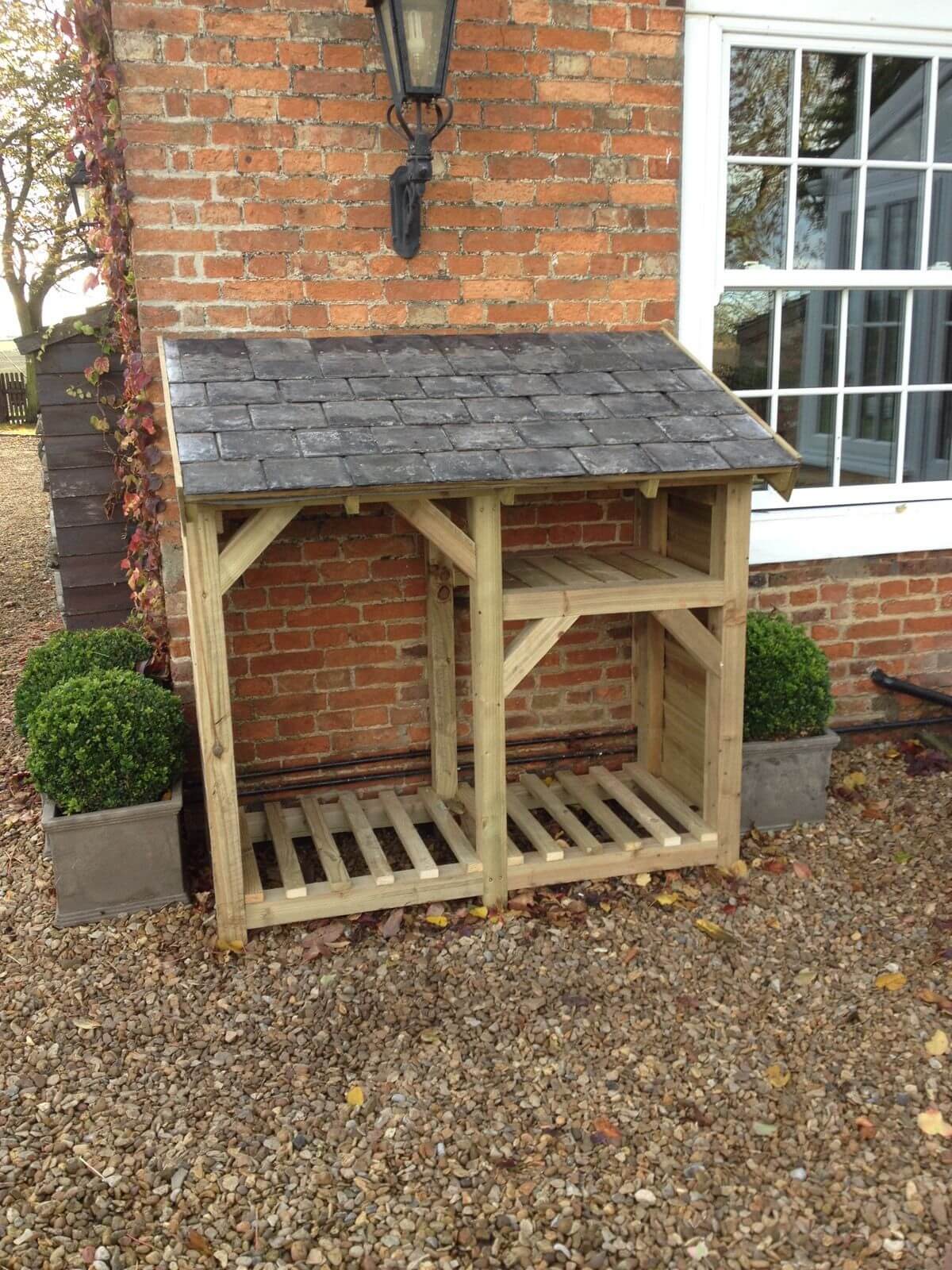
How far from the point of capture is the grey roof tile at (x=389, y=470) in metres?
2.96

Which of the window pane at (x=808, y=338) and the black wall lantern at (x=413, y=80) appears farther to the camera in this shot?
the window pane at (x=808, y=338)

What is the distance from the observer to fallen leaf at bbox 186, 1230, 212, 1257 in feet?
7.25

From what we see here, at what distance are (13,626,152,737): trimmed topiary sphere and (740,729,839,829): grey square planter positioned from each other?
7.70 ft

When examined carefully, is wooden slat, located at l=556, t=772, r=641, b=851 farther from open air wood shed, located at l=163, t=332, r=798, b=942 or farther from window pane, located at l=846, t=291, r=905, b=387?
window pane, located at l=846, t=291, r=905, b=387

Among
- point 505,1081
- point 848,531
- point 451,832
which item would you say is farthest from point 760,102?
point 505,1081

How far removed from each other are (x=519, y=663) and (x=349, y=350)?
1234 millimetres

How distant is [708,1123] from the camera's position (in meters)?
2.56

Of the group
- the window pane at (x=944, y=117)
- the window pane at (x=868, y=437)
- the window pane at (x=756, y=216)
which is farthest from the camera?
the window pane at (x=868, y=437)

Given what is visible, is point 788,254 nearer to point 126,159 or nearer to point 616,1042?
point 126,159

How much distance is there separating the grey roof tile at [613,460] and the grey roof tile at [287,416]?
784 mm

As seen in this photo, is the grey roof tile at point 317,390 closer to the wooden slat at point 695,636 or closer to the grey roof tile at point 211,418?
the grey roof tile at point 211,418

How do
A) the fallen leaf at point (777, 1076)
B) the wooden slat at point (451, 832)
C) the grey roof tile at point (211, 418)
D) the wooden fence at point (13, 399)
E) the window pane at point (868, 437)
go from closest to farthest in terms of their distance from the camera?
the fallen leaf at point (777, 1076)
the grey roof tile at point (211, 418)
the wooden slat at point (451, 832)
the window pane at point (868, 437)
the wooden fence at point (13, 399)

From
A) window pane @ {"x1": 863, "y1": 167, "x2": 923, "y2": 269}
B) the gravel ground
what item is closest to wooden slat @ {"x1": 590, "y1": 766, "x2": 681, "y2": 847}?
the gravel ground

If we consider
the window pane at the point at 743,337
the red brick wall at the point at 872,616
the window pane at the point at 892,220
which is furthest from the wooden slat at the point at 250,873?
the window pane at the point at 892,220
